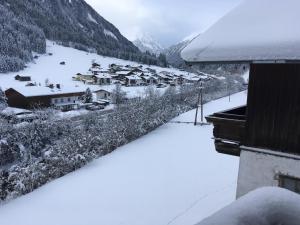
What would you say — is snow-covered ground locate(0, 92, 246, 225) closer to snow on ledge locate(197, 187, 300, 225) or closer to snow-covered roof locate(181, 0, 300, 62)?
snow-covered roof locate(181, 0, 300, 62)

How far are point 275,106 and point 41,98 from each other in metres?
41.8

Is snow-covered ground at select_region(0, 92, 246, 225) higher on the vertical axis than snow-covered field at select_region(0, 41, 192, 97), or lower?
lower

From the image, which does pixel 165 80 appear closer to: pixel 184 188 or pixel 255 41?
Result: pixel 184 188

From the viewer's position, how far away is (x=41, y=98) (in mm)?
43812

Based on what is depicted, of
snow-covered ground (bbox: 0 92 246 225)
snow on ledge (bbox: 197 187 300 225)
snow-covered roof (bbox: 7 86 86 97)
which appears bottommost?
snow-covered ground (bbox: 0 92 246 225)

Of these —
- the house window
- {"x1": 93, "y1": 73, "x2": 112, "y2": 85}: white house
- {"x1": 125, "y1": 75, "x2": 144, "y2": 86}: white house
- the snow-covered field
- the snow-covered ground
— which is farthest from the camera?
{"x1": 125, "y1": 75, "x2": 144, "y2": 86}: white house

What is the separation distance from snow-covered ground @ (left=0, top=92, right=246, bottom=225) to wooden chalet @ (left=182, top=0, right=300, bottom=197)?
26.1 feet

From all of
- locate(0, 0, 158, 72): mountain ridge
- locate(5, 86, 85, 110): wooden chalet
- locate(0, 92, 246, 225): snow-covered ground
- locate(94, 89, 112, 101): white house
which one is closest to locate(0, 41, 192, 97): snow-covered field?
locate(0, 0, 158, 72): mountain ridge

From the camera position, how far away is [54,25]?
134 meters

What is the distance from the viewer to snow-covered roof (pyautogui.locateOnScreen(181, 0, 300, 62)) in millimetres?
Result: 3580

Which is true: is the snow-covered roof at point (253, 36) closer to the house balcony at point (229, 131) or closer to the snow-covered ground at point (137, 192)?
the house balcony at point (229, 131)

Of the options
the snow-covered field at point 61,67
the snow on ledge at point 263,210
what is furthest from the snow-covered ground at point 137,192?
the snow-covered field at point 61,67

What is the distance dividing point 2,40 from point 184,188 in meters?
78.1

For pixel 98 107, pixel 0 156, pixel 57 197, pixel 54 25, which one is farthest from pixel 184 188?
pixel 54 25
